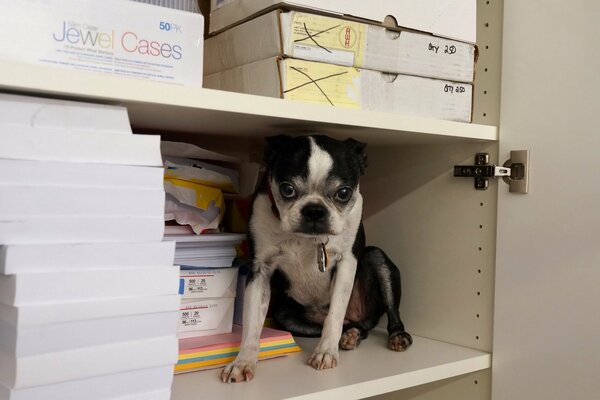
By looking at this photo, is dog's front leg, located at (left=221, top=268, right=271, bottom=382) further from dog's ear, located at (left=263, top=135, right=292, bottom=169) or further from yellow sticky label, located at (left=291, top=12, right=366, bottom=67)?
yellow sticky label, located at (left=291, top=12, right=366, bottom=67)

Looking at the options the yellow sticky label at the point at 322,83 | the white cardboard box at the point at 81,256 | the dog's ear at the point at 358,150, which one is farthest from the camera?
the dog's ear at the point at 358,150

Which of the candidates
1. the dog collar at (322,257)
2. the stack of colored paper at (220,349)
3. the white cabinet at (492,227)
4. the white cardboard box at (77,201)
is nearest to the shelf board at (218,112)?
the white cabinet at (492,227)

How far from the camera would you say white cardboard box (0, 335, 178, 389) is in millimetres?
617

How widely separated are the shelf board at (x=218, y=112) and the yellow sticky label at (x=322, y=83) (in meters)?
0.03

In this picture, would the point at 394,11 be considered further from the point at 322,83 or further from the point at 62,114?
the point at 62,114

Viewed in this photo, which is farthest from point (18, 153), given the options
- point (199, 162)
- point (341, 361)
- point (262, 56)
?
point (341, 361)

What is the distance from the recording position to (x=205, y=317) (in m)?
1.09

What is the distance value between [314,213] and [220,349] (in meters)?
0.28

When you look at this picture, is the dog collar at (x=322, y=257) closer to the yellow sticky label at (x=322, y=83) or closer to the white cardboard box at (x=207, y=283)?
the white cardboard box at (x=207, y=283)

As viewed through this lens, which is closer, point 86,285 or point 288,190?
point 86,285

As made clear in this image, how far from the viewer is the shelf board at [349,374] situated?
897mm

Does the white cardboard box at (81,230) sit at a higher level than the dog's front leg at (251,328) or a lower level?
higher

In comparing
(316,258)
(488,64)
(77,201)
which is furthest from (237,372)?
(488,64)

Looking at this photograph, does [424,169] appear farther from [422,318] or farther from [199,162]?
[199,162]
